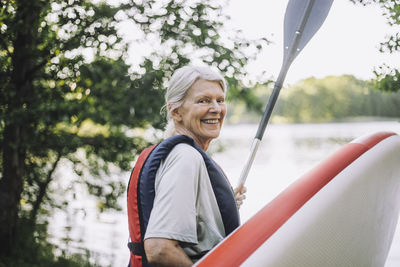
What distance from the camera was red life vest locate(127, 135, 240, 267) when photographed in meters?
1.44

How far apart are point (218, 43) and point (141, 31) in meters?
0.69

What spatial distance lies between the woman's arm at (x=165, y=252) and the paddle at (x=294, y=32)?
103cm

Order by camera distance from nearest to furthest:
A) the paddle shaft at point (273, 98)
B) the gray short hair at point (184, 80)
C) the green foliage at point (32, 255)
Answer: the gray short hair at point (184, 80) → the paddle shaft at point (273, 98) → the green foliage at point (32, 255)

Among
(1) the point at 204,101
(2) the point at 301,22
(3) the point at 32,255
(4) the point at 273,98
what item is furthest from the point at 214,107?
(3) the point at 32,255

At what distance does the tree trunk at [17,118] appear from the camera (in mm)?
3139

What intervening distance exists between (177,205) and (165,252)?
0.16m

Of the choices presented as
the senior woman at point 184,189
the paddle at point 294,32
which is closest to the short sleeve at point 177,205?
the senior woman at point 184,189

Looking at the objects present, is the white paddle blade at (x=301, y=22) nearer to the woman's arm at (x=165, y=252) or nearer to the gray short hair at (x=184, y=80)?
the gray short hair at (x=184, y=80)

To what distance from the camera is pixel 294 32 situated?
→ 2623mm

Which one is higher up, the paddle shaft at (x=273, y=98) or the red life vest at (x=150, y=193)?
the paddle shaft at (x=273, y=98)

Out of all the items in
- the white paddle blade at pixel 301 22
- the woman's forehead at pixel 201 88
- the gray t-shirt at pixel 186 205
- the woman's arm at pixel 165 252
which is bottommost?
the woman's arm at pixel 165 252

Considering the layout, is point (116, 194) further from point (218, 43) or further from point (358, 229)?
point (358, 229)

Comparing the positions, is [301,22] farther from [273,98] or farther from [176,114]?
[176,114]

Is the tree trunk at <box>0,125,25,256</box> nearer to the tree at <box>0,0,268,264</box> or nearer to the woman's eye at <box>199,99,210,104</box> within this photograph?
the tree at <box>0,0,268,264</box>
